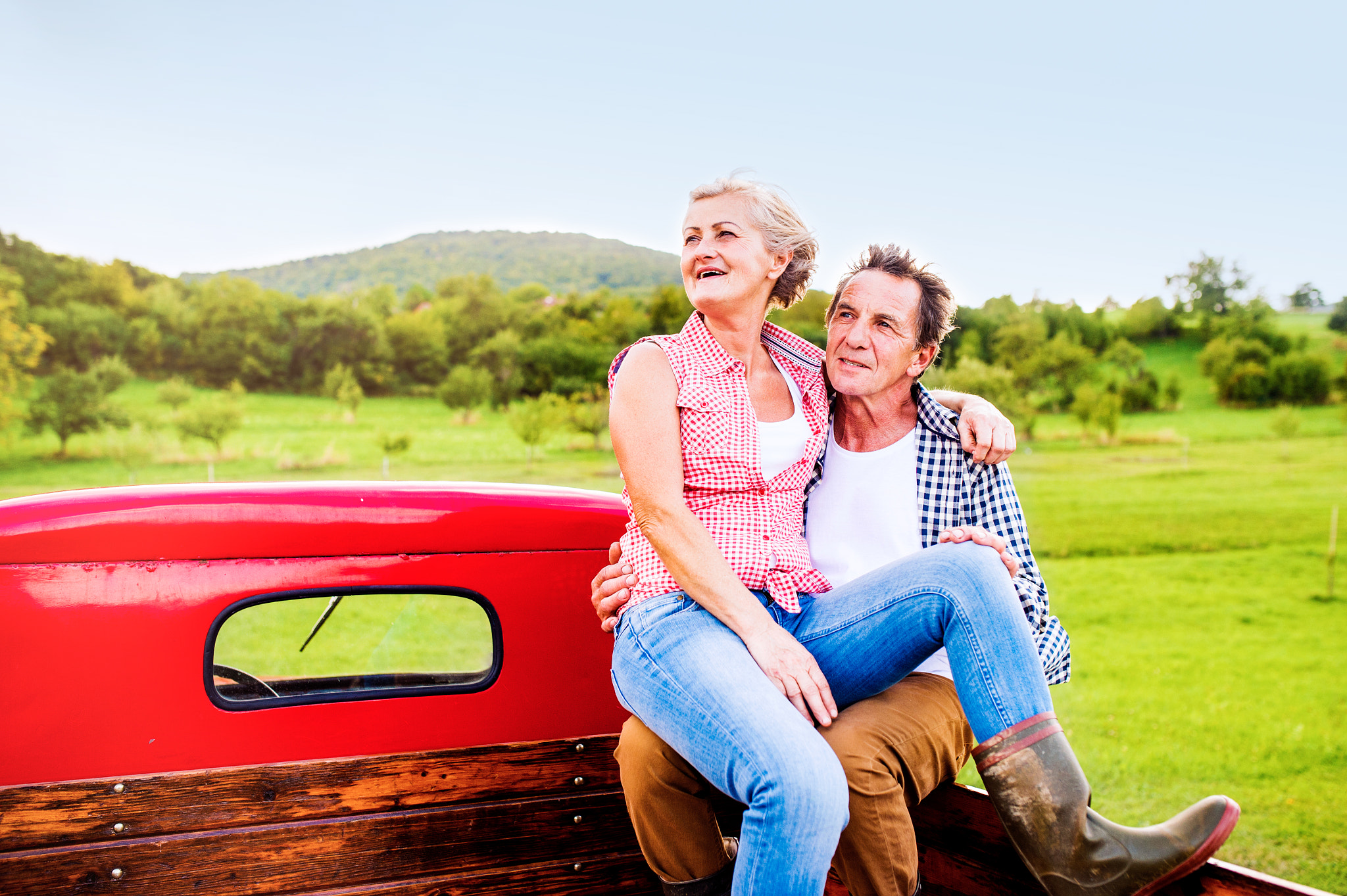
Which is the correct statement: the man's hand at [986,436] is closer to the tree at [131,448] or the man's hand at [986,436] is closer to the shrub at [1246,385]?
A: the tree at [131,448]

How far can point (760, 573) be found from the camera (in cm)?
181

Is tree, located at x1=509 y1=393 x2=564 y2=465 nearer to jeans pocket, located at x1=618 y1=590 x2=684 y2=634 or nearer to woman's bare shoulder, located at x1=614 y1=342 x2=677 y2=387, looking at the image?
woman's bare shoulder, located at x1=614 y1=342 x2=677 y2=387

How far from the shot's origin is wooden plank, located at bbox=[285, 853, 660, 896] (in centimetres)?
194

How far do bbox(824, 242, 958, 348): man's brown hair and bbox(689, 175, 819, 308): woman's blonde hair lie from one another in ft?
0.58

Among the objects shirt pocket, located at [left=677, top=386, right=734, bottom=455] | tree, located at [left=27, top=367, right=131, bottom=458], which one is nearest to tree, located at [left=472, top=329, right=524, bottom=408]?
tree, located at [left=27, top=367, right=131, bottom=458]

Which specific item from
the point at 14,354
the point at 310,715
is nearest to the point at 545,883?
the point at 310,715

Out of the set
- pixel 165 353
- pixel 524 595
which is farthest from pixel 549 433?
pixel 524 595

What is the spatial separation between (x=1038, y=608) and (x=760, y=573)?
722 mm

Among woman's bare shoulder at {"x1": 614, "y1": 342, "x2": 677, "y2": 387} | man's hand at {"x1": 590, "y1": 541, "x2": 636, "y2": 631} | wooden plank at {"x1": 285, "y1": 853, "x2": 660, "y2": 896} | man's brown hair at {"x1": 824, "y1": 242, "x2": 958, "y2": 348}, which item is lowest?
wooden plank at {"x1": 285, "y1": 853, "x2": 660, "y2": 896}

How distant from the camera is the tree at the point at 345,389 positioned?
71.7 feet

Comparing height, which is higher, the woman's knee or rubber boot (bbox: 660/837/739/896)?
the woman's knee

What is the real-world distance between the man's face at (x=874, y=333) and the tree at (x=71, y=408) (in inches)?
913

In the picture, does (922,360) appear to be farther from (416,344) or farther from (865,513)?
(416,344)

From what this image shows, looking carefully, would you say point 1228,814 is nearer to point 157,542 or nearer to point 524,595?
point 524,595
